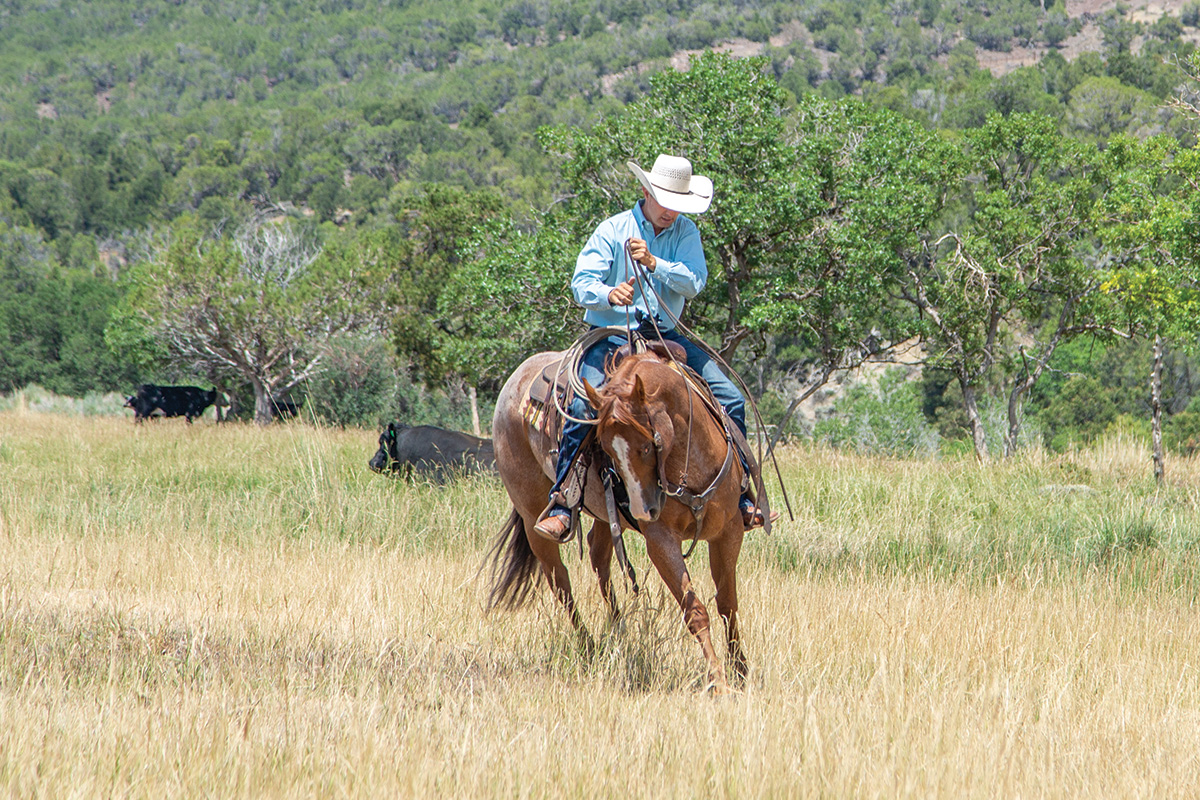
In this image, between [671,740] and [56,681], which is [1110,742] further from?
[56,681]

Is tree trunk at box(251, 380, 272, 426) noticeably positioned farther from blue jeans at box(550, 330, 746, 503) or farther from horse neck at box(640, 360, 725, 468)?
horse neck at box(640, 360, 725, 468)

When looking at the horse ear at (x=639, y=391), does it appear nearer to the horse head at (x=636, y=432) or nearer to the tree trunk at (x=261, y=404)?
the horse head at (x=636, y=432)

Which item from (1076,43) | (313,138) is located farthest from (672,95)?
(1076,43)

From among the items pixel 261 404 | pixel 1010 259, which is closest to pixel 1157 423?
pixel 1010 259

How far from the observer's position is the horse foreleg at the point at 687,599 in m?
4.55

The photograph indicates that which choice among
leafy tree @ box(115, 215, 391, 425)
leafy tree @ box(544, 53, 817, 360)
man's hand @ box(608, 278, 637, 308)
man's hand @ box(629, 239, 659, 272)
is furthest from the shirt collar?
leafy tree @ box(115, 215, 391, 425)

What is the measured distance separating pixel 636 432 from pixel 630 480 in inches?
8.7

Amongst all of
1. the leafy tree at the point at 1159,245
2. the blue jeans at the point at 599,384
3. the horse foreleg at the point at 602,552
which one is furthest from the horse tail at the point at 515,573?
the leafy tree at the point at 1159,245

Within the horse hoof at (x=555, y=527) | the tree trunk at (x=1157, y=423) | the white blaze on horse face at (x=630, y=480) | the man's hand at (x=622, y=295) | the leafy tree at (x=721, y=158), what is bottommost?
the tree trunk at (x=1157, y=423)

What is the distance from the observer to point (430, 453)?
37.0 ft

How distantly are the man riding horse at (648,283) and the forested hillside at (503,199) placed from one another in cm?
1321

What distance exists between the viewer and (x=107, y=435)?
15.9m

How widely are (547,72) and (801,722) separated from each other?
16877 centimetres

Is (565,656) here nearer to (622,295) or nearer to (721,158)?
(622,295)
